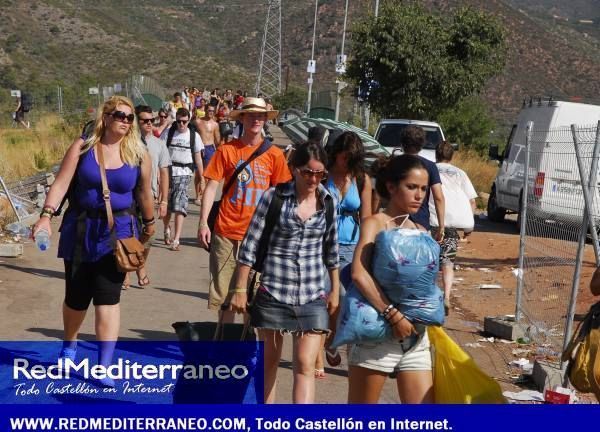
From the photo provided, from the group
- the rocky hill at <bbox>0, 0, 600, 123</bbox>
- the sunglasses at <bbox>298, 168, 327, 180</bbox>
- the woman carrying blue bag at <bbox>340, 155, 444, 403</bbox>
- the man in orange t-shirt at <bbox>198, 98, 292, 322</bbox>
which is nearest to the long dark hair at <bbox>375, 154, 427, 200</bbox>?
the woman carrying blue bag at <bbox>340, 155, 444, 403</bbox>

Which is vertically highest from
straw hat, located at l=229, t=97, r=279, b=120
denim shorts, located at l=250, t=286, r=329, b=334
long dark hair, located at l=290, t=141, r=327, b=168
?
straw hat, located at l=229, t=97, r=279, b=120

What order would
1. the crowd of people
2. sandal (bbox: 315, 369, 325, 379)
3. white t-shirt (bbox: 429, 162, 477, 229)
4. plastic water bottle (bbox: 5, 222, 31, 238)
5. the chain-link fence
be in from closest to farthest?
the crowd of people, sandal (bbox: 315, 369, 325, 379), white t-shirt (bbox: 429, 162, 477, 229), plastic water bottle (bbox: 5, 222, 31, 238), the chain-link fence

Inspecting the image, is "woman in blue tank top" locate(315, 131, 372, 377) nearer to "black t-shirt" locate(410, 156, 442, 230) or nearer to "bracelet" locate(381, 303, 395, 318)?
"black t-shirt" locate(410, 156, 442, 230)

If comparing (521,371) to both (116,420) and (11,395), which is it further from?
(116,420)

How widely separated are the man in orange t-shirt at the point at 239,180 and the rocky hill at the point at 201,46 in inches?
2130

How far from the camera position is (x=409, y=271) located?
5.09 meters

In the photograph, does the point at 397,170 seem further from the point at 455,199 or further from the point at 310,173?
the point at 455,199

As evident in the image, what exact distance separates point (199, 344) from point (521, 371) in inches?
184

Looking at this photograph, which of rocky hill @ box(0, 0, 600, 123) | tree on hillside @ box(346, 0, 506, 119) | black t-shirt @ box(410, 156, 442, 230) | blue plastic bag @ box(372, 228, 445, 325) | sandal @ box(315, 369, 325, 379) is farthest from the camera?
rocky hill @ box(0, 0, 600, 123)

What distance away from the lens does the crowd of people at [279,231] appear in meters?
5.23

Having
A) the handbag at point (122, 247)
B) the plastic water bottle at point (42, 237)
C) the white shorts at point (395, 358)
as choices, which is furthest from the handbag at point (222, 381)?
the plastic water bottle at point (42, 237)

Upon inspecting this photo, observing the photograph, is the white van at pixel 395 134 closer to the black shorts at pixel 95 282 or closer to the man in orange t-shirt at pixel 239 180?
the man in orange t-shirt at pixel 239 180

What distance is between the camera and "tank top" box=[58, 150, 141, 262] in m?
6.91

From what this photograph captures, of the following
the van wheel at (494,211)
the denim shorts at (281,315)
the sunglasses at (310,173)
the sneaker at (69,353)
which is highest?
the sunglasses at (310,173)
